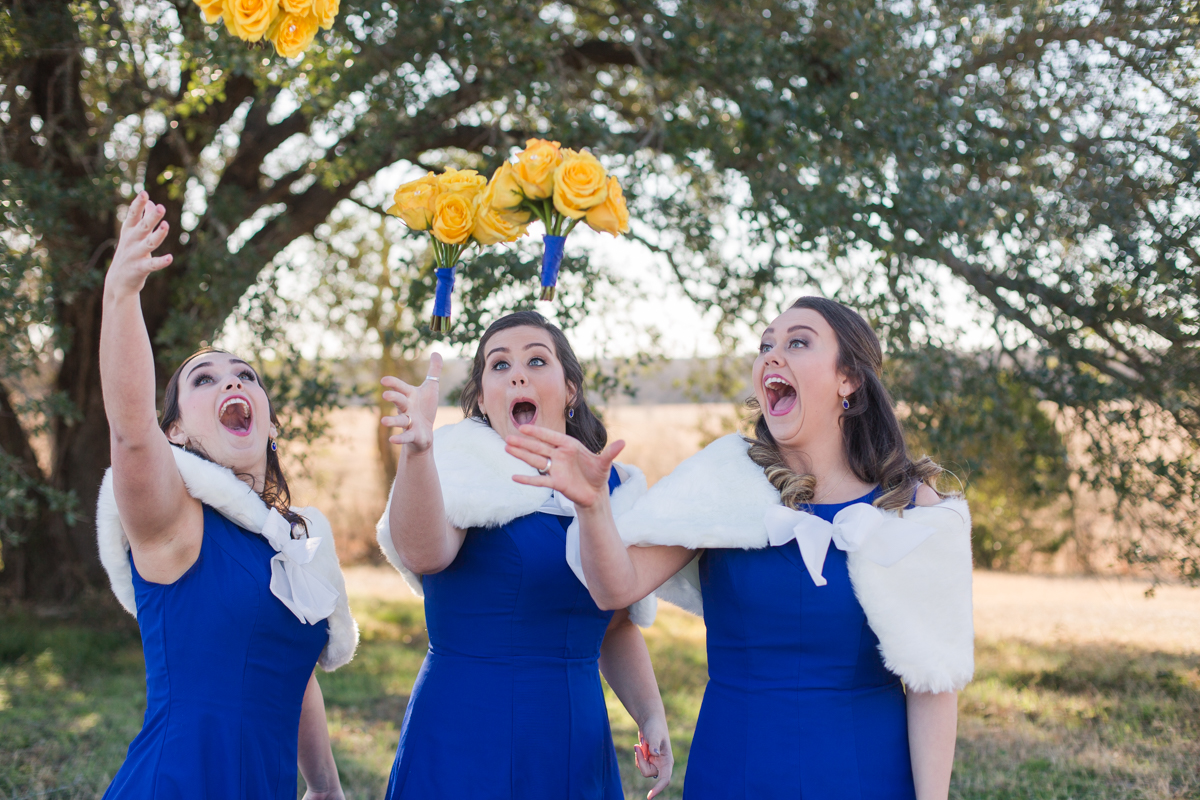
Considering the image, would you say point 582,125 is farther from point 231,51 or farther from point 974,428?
point 974,428

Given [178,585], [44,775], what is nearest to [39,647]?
[44,775]

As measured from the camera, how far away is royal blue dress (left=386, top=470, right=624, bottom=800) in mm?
2506

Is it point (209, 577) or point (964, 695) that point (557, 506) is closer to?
point (209, 577)

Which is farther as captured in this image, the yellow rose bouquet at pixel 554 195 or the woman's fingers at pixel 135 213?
the yellow rose bouquet at pixel 554 195

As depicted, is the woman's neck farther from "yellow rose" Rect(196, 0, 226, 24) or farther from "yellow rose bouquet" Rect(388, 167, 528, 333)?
"yellow rose" Rect(196, 0, 226, 24)

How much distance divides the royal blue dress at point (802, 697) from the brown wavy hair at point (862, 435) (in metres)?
0.23

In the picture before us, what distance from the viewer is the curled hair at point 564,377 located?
9.53ft

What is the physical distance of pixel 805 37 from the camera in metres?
6.17

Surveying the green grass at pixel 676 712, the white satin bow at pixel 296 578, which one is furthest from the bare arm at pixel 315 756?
the green grass at pixel 676 712

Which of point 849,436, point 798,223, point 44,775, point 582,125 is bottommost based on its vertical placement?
point 44,775

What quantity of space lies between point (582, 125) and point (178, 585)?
405 centimetres

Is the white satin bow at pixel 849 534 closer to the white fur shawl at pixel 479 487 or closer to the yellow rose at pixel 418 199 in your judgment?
the white fur shawl at pixel 479 487

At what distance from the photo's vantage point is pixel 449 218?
8.35 ft

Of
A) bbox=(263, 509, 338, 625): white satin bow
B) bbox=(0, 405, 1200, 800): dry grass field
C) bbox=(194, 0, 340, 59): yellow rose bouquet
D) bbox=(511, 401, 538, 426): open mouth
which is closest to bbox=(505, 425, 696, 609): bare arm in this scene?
bbox=(511, 401, 538, 426): open mouth
